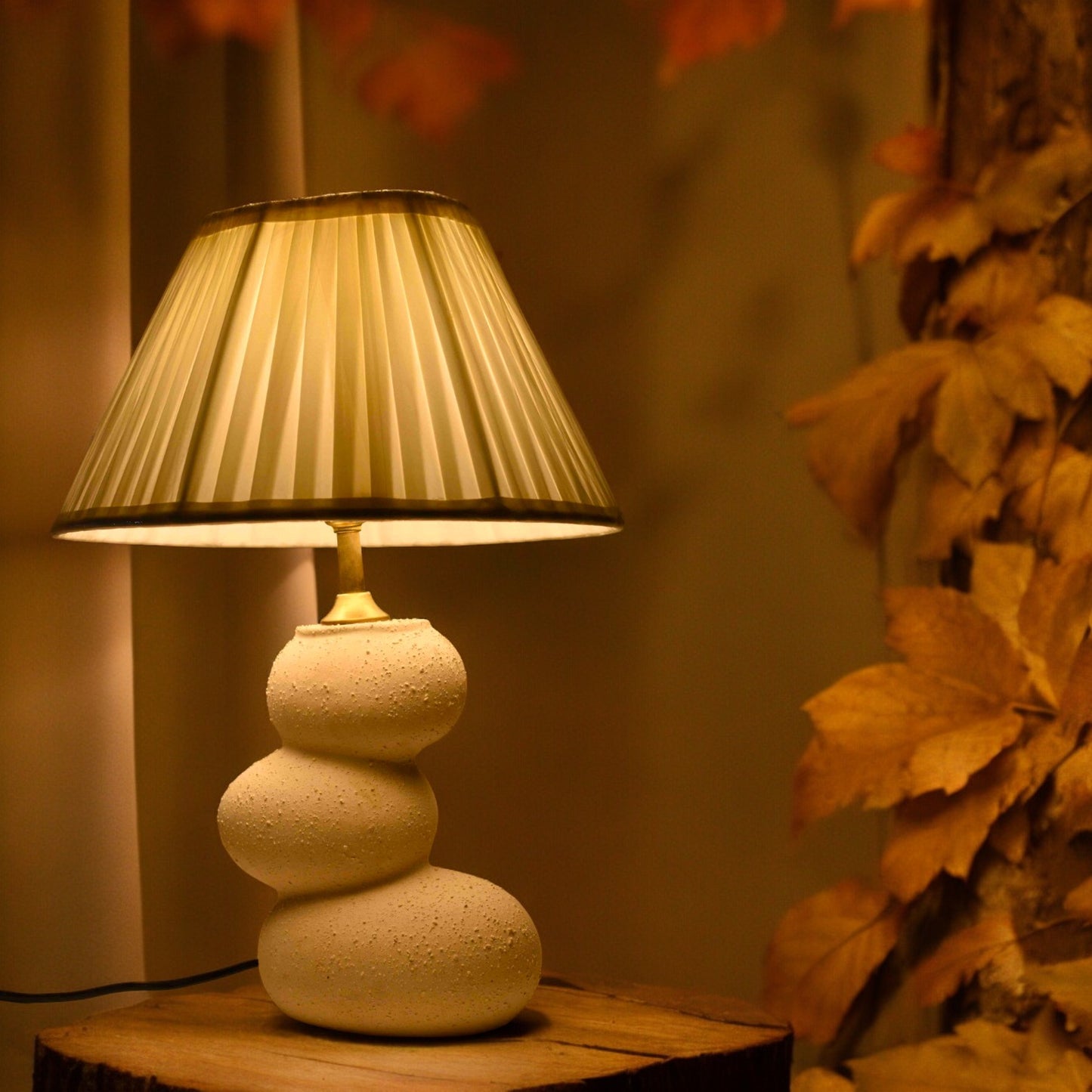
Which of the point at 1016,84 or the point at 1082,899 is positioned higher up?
the point at 1016,84

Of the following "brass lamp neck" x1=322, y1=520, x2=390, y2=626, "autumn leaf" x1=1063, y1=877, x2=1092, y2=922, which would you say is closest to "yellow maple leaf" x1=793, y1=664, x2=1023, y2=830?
"autumn leaf" x1=1063, y1=877, x2=1092, y2=922

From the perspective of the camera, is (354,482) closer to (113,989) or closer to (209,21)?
(113,989)

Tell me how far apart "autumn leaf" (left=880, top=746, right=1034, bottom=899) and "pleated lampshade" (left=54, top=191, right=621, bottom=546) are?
0.36 metres

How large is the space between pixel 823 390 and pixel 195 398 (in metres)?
0.62

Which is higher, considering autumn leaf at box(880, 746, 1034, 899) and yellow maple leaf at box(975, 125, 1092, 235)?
yellow maple leaf at box(975, 125, 1092, 235)

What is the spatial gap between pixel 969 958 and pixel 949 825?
10cm

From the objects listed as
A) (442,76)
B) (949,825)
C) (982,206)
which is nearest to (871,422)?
(982,206)

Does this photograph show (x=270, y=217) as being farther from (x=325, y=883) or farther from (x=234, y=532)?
(x=325, y=883)

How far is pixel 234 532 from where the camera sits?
0.98m

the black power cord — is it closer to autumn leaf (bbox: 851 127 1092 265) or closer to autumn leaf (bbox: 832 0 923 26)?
autumn leaf (bbox: 851 127 1092 265)

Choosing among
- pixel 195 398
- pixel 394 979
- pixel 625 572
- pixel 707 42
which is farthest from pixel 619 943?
pixel 707 42

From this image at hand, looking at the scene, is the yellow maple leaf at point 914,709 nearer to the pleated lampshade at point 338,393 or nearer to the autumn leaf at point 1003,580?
the autumn leaf at point 1003,580

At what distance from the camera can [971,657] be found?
97 centimetres

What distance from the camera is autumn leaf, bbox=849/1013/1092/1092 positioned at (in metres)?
0.88
